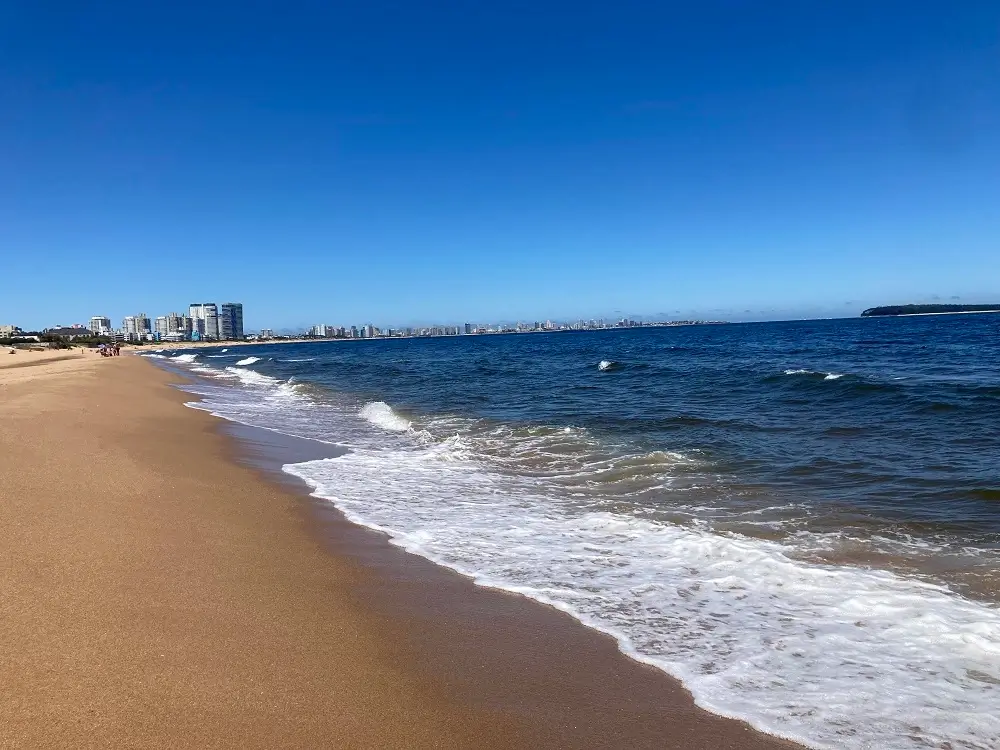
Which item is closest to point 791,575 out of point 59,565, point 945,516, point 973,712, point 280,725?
point 973,712

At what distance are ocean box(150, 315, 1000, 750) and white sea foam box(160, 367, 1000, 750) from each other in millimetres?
18

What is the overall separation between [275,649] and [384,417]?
43.6ft

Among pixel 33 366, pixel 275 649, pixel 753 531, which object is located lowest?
pixel 753 531

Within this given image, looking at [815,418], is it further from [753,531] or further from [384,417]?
[384,417]

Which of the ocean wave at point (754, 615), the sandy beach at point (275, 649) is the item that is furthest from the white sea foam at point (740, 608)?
the sandy beach at point (275, 649)

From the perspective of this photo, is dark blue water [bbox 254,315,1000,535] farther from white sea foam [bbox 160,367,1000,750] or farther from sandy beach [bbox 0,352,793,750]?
sandy beach [bbox 0,352,793,750]

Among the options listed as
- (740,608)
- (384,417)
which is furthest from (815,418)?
(384,417)

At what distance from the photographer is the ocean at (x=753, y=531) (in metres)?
3.54

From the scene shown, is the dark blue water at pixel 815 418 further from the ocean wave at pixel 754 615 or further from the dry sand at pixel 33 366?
the dry sand at pixel 33 366

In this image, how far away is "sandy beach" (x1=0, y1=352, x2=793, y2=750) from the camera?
2.85 metres

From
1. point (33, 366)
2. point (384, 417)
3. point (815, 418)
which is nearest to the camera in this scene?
point (815, 418)

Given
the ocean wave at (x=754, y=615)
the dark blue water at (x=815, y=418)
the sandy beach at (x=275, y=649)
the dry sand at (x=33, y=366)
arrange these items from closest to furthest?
the sandy beach at (x=275, y=649) → the ocean wave at (x=754, y=615) → the dark blue water at (x=815, y=418) → the dry sand at (x=33, y=366)

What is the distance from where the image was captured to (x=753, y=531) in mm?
6488

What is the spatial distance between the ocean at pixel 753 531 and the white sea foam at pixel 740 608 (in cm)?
2
